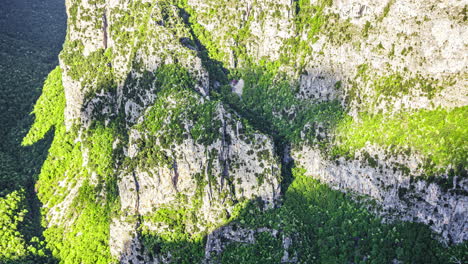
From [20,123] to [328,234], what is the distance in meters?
117

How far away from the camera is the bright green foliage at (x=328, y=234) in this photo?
9888 cm

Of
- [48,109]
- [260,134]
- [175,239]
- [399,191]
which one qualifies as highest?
[260,134]

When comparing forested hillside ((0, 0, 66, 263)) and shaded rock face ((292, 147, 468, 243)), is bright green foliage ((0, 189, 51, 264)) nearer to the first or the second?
forested hillside ((0, 0, 66, 263))

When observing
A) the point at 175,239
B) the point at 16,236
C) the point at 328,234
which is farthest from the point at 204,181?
the point at 16,236

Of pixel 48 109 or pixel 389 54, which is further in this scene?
pixel 48 109

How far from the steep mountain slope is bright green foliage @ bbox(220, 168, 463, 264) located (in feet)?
1.08

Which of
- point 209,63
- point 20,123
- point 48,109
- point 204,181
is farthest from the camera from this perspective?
point 48,109

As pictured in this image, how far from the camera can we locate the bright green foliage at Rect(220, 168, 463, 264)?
9888cm

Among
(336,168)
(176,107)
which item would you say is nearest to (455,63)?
(336,168)

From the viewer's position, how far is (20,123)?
15325 cm

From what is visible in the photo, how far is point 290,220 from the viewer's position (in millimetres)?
111688

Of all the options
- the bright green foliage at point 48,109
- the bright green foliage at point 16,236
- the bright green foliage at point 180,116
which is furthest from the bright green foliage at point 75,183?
the bright green foliage at point 180,116

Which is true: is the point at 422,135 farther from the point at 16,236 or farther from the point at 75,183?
the point at 16,236

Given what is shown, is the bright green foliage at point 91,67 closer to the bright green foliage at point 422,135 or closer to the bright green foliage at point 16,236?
the bright green foliage at point 16,236
